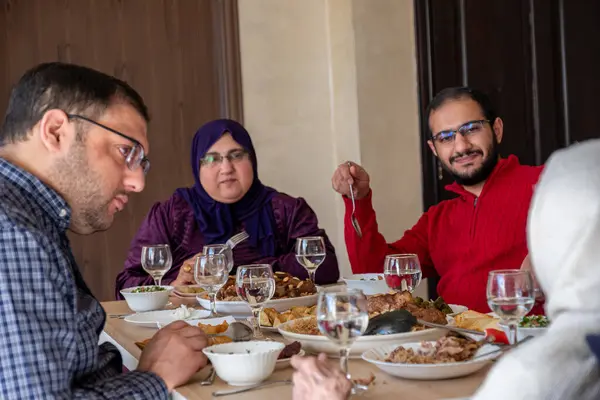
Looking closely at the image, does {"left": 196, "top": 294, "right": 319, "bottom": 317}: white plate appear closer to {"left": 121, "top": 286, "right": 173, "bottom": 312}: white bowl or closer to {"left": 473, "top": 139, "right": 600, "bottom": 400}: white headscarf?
{"left": 121, "top": 286, "right": 173, "bottom": 312}: white bowl

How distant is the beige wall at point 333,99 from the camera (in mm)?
3971

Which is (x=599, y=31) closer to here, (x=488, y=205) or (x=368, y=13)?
(x=368, y=13)

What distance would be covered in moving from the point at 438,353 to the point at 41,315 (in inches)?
26.9

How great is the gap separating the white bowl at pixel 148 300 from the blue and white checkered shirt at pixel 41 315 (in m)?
0.81

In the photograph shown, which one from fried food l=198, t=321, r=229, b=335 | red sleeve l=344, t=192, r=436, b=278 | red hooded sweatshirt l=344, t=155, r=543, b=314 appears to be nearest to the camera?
fried food l=198, t=321, r=229, b=335

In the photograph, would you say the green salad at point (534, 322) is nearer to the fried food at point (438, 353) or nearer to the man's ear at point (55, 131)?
the fried food at point (438, 353)

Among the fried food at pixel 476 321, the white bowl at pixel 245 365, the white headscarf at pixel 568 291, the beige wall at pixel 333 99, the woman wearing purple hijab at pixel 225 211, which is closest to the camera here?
the white headscarf at pixel 568 291

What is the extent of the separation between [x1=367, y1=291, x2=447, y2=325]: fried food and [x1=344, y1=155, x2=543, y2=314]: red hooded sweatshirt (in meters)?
0.75

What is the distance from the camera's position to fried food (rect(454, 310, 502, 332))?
5.36 feet

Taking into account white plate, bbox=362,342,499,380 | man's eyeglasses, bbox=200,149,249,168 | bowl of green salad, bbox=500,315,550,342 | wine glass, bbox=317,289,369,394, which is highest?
man's eyeglasses, bbox=200,149,249,168

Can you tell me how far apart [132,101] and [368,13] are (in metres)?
2.58

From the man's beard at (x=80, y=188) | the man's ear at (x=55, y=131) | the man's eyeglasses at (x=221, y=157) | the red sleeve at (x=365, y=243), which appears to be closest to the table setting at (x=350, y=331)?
the man's beard at (x=80, y=188)

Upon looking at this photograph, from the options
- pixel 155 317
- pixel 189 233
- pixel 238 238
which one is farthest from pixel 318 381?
pixel 189 233

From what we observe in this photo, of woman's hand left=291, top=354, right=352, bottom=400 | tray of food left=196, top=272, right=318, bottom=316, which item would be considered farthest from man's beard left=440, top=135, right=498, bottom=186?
woman's hand left=291, top=354, right=352, bottom=400
